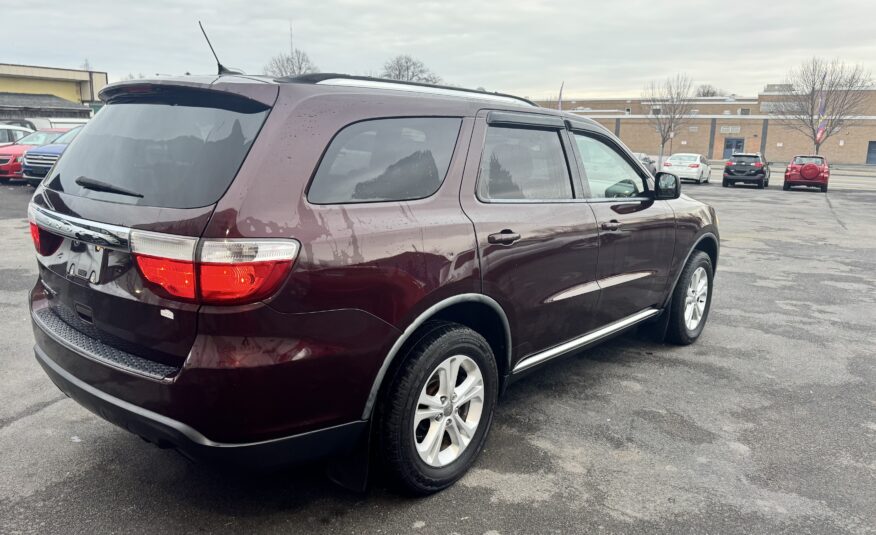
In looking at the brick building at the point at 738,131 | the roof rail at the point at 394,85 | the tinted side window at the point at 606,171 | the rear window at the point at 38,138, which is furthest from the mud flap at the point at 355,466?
the brick building at the point at 738,131

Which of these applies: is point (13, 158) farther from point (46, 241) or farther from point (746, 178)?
point (746, 178)

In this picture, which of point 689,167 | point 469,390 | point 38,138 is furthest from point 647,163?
point 469,390

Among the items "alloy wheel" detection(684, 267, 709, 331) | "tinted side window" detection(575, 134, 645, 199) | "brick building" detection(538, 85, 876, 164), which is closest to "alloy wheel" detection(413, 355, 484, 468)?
"tinted side window" detection(575, 134, 645, 199)

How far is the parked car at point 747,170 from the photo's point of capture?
88.1 feet

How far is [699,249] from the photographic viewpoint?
17.2ft

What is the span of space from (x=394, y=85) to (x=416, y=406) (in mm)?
1465

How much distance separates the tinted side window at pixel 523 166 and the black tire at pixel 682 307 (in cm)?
171

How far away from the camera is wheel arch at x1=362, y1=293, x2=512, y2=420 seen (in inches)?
101

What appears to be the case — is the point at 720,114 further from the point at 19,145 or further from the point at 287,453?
the point at 287,453

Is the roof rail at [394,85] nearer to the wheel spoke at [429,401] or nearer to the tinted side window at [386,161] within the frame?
the tinted side window at [386,161]

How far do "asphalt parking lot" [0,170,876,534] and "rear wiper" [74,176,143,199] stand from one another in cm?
129

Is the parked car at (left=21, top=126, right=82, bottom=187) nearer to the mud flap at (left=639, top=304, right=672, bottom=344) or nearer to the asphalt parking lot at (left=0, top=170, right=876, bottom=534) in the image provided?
the asphalt parking lot at (left=0, top=170, right=876, bottom=534)

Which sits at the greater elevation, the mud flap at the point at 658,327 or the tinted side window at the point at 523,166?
the tinted side window at the point at 523,166

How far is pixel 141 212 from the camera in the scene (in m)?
2.34
